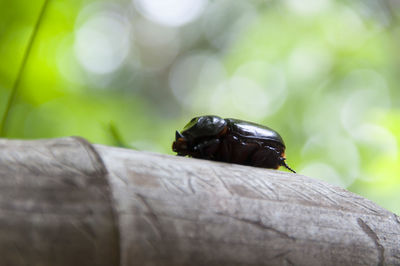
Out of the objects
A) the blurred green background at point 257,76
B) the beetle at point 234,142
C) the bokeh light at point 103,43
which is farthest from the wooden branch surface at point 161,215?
the bokeh light at point 103,43

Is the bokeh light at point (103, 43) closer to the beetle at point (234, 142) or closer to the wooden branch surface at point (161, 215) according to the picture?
the beetle at point (234, 142)

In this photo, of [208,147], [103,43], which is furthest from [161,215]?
[103,43]

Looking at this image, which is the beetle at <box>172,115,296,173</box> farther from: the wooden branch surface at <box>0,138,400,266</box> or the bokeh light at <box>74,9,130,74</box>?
the bokeh light at <box>74,9,130,74</box>

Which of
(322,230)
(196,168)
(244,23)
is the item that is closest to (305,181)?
(322,230)

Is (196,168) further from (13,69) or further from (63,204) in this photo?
(13,69)

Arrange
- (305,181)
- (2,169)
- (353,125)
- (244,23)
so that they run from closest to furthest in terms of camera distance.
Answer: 1. (2,169)
2. (305,181)
3. (353,125)
4. (244,23)

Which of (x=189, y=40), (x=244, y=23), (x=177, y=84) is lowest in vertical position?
(x=177, y=84)

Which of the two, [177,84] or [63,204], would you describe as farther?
[177,84]
